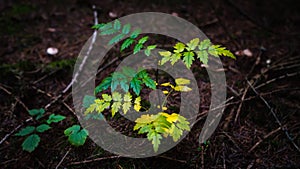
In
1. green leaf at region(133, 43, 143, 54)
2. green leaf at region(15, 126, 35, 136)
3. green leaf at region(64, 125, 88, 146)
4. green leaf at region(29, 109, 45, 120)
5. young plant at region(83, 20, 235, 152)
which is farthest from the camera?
green leaf at region(29, 109, 45, 120)

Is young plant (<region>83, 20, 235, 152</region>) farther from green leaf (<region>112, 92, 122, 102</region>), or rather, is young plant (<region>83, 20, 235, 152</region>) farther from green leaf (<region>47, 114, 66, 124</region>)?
green leaf (<region>47, 114, 66, 124</region>)

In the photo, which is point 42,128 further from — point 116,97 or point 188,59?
point 188,59

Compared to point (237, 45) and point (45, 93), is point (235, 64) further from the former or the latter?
point (45, 93)

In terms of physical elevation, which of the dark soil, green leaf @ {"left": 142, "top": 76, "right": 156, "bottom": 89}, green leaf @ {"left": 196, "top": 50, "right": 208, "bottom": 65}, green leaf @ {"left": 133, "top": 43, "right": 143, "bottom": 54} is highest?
green leaf @ {"left": 133, "top": 43, "right": 143, "bottom": 54}

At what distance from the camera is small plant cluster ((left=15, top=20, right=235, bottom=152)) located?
1.80 meters

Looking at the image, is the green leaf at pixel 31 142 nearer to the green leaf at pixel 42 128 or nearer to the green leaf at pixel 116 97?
the green leaf at pixel 42 128

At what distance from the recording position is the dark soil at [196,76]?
7.54 ft

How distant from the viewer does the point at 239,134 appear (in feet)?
8.17

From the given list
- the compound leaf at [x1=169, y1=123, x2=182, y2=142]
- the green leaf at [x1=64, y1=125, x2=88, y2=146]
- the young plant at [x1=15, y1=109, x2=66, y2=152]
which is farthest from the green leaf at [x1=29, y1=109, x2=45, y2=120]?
the compound leaf at [x1=169, y1=123, x2=182, y2=142]

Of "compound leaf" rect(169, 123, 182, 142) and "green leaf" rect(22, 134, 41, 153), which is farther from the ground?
"compound leaf" rect(169, 123, 182, 142)

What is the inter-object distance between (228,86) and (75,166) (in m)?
1.76

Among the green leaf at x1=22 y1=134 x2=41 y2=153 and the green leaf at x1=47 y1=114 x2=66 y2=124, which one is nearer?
the green leaf at x1=22 y1=134 x2=41 y2=153

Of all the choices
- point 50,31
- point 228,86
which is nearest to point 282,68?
point 228,86

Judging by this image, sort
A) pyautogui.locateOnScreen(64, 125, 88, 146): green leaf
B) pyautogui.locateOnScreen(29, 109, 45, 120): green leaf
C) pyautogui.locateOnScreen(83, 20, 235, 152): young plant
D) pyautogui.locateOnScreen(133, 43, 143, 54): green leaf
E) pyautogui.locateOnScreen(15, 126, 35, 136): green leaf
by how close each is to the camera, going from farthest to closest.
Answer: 1. pyautogui.locateOnScreen(29, 109, 45, 120): green leaf
2. pyautogui.locateOnScreen(15, 126, 35, 136): green leaf
3. pyautogui.locateOnScreen(64, 125, 88, 146): green leaf
4. pyautogui.locateOnScreen(133, 43, 143, 54): green leaf
5. pyautogui.locateOnScreen(83, 20, 235, 152): young plant
